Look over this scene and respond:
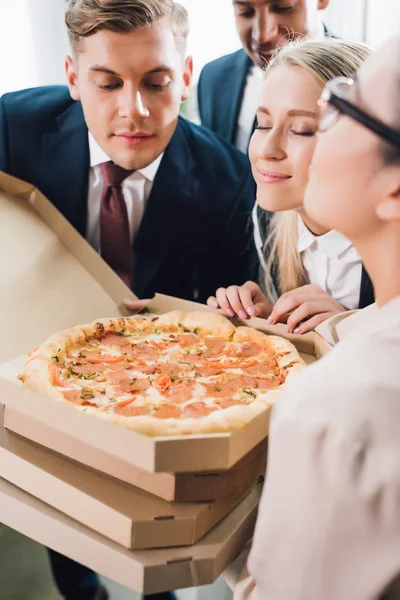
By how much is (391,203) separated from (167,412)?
67 cm

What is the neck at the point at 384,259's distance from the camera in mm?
983

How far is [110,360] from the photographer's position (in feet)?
5.36

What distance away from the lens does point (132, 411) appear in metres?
1.30

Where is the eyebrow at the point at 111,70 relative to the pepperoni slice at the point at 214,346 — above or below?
above

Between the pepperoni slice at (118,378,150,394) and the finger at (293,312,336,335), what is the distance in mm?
484

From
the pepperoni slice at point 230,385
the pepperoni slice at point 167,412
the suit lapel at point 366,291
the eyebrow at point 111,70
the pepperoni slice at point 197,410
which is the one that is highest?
the eyebrow at point 111,70

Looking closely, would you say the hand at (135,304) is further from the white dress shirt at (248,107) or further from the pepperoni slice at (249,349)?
the white dress shirt at (248,107)

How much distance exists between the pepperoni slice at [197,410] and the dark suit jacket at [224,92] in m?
1.10

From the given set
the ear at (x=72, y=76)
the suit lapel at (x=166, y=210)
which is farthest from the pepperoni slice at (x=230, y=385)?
the ear at (x=72, y=76)

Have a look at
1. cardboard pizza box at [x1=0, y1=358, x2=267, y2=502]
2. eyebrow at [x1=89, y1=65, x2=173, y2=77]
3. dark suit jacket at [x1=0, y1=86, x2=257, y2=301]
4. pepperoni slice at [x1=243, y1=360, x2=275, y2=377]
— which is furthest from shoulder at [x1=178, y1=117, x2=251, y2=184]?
cardboard pizza box at [x1=0, y1=358, x2=267, y2=502]

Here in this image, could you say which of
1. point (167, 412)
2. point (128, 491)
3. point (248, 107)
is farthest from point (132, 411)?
point (248, 107)

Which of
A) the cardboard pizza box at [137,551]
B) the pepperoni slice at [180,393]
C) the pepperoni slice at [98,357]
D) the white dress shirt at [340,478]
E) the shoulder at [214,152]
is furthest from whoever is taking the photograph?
the shoulder at [214,152]

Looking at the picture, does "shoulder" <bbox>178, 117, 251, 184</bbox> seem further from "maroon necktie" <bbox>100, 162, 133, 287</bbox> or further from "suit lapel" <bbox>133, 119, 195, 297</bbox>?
"maroon necktie" <bbox>100, 162, 133, 287</bbox>

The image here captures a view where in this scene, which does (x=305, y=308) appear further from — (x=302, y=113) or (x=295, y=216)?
(x=302, y=113)
